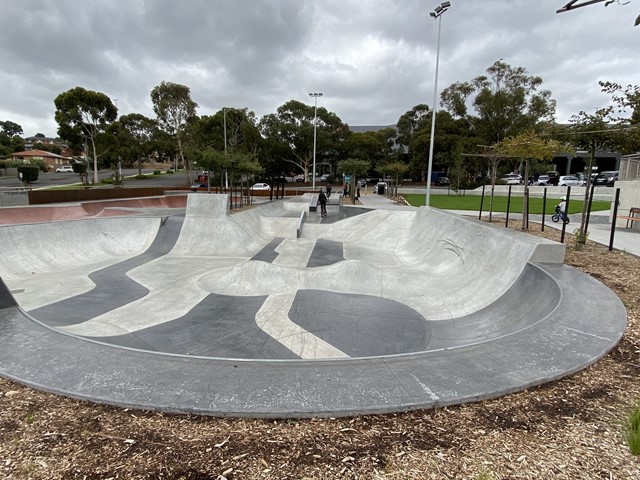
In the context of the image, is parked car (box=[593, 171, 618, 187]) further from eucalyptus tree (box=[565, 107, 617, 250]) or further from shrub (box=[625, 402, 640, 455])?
shrub (box=[625, 402, 640, 455])

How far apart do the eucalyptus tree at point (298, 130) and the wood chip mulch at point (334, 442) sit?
5071 cm

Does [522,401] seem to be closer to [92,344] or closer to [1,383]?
[92,344]

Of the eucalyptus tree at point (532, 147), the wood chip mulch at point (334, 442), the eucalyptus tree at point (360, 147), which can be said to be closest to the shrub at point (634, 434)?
the wood chip mulch at point (334, 442)

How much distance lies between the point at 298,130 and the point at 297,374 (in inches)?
2015

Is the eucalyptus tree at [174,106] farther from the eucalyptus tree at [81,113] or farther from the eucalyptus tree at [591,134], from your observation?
the eucalyptus tree at [591,134]

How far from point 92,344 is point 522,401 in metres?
4.52

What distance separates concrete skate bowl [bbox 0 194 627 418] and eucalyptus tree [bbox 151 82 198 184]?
1567 inches

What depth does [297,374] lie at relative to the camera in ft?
10.5

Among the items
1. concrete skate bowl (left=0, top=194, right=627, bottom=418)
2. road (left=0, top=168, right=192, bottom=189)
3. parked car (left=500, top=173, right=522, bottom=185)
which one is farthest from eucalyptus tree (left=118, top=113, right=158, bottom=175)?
parked car (left=500, top=173, right=522, bottom=185)

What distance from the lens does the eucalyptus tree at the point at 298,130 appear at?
51094 mm

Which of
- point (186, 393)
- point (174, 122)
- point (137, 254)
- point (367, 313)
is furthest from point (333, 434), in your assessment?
point (174, 122)

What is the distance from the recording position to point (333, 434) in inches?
96.8

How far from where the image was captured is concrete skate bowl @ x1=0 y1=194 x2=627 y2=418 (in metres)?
3.01

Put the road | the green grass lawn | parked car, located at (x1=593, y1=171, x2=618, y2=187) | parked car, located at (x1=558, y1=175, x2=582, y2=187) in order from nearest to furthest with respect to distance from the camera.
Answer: the green grass lawn, parked car, located at (x1=593, y1=171, x2=618, y2=187), parked car, located at (x1=558, y1=175, x2=582, y2=187), the road
